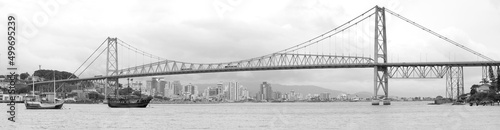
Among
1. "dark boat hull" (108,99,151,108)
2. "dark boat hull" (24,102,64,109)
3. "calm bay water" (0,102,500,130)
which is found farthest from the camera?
"dark boat hull" (108,99,151,108)

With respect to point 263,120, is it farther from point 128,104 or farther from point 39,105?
point 128,104

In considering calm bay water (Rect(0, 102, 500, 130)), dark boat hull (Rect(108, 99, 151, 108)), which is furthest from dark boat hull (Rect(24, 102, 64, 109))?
calm bay water (Rect(0, 102, 500, 130))

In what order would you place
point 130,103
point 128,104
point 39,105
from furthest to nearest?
point 128,104 → point 130,103 → point 39,105

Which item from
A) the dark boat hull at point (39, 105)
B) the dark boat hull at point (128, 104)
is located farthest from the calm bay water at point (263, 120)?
the dark boat hull at point (128, 104)

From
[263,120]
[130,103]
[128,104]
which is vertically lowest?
[263,120]

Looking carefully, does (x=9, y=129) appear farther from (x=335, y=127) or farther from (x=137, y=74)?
(x=137, y=74)

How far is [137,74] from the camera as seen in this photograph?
133 metres

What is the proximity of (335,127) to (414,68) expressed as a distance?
59705mm

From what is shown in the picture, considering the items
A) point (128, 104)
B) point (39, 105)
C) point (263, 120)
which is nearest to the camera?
point (263, 120)

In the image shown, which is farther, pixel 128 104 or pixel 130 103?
pixel 128 104

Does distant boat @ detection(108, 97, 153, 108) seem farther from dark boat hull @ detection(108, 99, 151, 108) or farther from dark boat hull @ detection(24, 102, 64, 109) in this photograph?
dark boat hull @ detection(24, 102, 64, 109)

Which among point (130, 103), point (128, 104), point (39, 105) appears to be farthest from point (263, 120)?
point (128, 104)

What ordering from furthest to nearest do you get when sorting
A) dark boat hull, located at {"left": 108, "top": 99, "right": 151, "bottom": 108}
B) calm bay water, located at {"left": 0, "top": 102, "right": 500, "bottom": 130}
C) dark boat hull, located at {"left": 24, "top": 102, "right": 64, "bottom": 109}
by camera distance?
dark boat hull, located at {"left": 108, "top": 99, "right": 151, "bottom": 108}
dark boat hull, located at {"left": 24, "top": 102, "right": 64, "bottom": 109}
calm bay water, located at {"left": 0, "top": 102, "right": 500, "bottom": 130}

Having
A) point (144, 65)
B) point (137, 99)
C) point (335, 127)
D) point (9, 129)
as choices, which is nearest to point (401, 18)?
point (137, 99)
